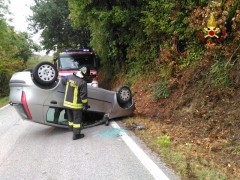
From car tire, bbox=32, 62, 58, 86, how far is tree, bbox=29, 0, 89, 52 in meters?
17.1

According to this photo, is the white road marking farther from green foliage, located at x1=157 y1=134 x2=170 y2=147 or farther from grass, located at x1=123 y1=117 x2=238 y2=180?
green foliage, located at x1=157 y1=134 x2=170 y2=147

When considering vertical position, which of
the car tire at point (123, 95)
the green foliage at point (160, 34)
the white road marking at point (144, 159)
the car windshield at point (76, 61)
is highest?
the green foliage at point (160, 34)

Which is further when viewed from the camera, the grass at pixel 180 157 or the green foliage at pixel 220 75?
the green foliage at pixel 220 75

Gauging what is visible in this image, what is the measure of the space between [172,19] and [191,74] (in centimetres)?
207

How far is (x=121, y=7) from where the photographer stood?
12.8m

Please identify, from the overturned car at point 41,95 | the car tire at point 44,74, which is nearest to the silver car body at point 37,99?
the overturned car at point 41,95

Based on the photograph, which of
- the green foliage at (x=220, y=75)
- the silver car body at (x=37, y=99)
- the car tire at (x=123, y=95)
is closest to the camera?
the green foliage at (x=220, y=75)

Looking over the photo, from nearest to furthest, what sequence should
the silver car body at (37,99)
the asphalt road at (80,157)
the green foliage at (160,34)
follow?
1. the asphalt road at (80,157)
2. the silver car body at (37,99)
3. the green foliage at (160,34)

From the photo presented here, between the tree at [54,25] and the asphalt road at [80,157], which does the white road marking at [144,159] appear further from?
the tree at [54,25]

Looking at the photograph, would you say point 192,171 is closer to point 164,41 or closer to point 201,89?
point 201,89

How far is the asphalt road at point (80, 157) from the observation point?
4.36 metres

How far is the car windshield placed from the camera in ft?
45.0

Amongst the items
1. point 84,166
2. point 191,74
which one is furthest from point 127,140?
point 191,74

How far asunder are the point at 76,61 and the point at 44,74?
7418 mm
